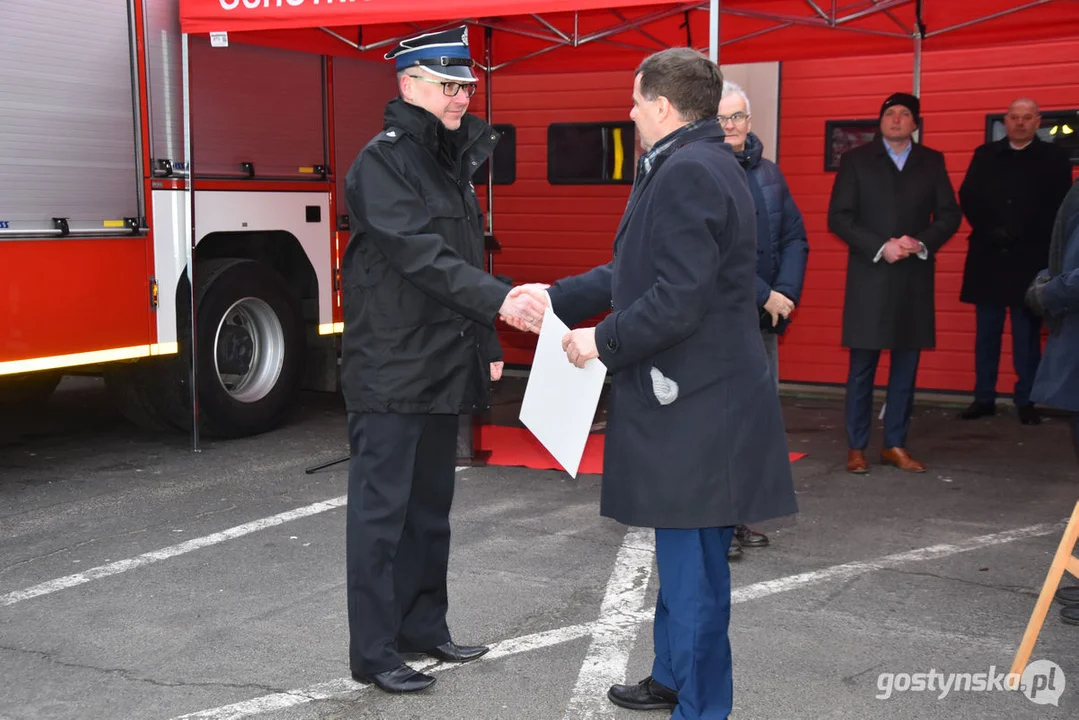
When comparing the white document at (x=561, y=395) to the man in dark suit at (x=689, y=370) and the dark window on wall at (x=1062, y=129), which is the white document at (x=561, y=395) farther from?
the dark window on wall at (x=1062, y=129)

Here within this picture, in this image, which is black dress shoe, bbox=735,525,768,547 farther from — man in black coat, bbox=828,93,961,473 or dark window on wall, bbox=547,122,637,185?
dark window on wall, bbox=547,122,637,185

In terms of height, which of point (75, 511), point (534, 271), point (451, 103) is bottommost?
point (75, 511)

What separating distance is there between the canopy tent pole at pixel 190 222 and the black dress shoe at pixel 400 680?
157 inches

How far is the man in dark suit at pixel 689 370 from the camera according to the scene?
3.02 metres

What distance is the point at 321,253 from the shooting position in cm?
823

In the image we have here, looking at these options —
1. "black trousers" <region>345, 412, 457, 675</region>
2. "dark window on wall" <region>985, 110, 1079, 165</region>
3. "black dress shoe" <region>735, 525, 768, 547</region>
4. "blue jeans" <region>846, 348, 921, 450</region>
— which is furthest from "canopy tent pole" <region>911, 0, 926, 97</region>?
"black trousers" <region>345, 412, 457, 675</region>

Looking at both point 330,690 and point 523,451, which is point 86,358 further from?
point 330,690

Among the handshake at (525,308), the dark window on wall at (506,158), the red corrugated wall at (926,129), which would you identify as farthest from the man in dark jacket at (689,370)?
the dark window on wall at (506,158)

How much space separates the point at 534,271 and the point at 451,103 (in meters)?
7.23

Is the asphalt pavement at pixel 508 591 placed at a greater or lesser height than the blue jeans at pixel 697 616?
lesser

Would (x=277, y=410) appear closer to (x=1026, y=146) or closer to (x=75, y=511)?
(x=75, y=511)

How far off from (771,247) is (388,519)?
2326mm

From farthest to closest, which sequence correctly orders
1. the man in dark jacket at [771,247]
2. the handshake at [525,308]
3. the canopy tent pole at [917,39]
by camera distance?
the canopy tent pole at [917,39] → the man in dark jacket at [771,247] → the handshake at [525,308]

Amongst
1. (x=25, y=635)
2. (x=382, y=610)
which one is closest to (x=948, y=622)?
(x=382, y=610)
